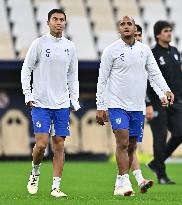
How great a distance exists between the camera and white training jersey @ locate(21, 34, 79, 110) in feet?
37.4

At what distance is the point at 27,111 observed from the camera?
25.3 m

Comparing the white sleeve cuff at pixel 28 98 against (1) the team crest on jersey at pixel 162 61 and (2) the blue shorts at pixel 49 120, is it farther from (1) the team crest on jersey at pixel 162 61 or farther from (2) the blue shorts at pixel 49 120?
(1) the team crest on jersey at pixel 162 61

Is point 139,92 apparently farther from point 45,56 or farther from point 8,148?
point 8,148

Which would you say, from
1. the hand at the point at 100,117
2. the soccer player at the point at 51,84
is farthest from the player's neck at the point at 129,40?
the hand at the point at 100,117

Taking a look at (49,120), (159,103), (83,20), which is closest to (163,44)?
(159,103)

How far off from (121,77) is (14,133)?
13.0 m

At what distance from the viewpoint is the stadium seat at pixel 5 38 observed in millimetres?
25672

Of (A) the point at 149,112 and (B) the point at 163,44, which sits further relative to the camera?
(B) the point at 163,44

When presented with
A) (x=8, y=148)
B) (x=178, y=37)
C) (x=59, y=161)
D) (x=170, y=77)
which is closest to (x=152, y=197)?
(x=59, y=161)

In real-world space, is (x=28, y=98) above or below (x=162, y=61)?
below

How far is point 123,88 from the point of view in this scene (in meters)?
11.7

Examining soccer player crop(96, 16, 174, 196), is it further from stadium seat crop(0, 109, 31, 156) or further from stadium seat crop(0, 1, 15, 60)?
stadium seat crop(0, 1, 15, 60)

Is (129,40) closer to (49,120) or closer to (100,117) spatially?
(100,117)

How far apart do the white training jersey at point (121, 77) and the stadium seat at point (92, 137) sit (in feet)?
42.8
